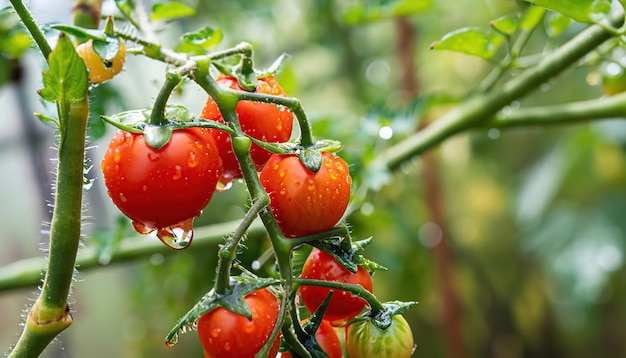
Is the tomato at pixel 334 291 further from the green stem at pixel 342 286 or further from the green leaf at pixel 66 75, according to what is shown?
the green leaf at pixel 66 75

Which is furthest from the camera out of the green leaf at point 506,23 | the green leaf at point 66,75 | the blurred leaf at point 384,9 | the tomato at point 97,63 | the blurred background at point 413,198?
the blurred background at point 413,198

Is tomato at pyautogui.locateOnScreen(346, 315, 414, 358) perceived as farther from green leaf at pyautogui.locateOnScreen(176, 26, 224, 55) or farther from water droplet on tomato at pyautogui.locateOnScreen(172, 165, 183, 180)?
green leaf at pyautogui.locateOnScreen(176, 26, 224, 55)

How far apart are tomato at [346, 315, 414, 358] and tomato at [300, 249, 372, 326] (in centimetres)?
2

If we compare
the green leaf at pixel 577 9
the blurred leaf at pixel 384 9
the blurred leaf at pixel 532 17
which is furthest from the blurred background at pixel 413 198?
the green leaf at pixel 577 9

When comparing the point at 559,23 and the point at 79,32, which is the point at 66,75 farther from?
the point at 559,23

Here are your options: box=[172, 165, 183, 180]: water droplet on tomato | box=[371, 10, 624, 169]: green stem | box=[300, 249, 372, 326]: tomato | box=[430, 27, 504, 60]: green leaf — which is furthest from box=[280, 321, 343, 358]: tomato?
box=[371, 10, 624, 169]: green stem

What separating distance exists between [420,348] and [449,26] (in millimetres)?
1008

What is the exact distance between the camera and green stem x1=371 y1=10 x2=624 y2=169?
23.9 inches

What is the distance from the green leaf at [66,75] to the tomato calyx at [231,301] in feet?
0.35

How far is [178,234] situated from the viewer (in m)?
0.34

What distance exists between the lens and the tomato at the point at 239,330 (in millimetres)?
305

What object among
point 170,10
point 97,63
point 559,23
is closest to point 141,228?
point 97,63

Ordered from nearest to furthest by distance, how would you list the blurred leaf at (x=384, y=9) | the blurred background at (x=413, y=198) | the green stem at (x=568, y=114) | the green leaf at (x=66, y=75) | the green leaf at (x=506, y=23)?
the green leaf at (x=66, y=75) → the green leaf at (x=506, y=23) → the green stem at (x=568, y=114) → the blurred leaf at (x=384, y=9) → the blurred background at (x=413, y=198)

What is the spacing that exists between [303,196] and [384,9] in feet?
1.58
